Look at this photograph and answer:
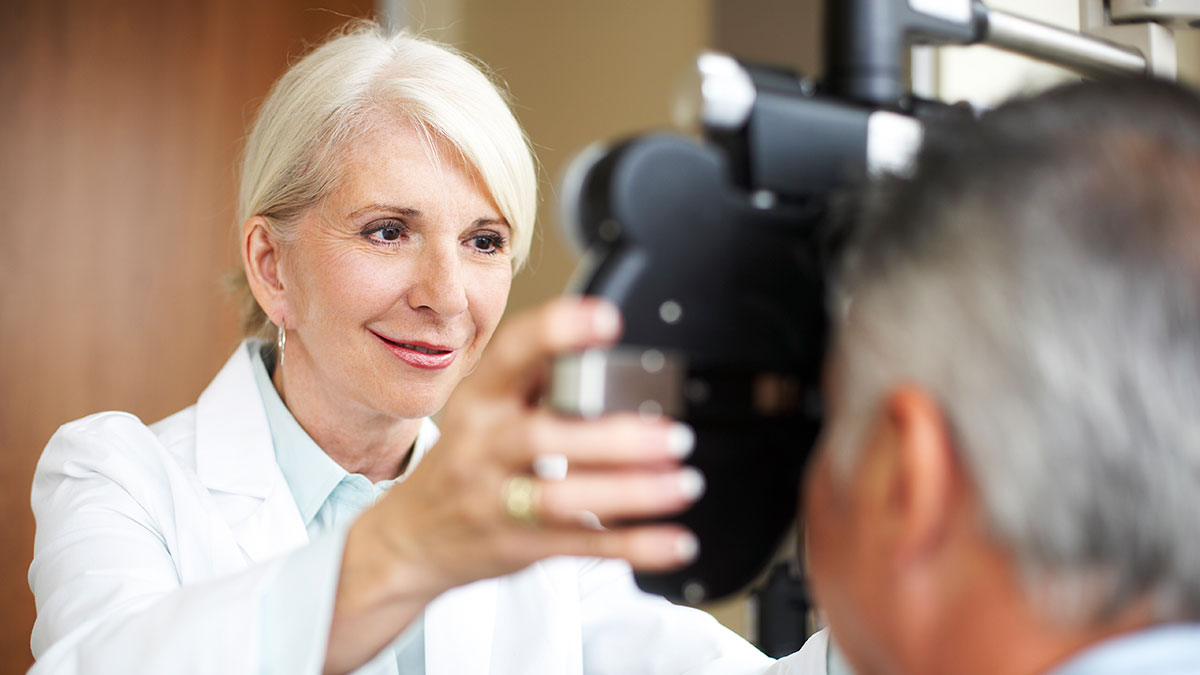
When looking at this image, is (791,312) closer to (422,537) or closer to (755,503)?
(755,503)

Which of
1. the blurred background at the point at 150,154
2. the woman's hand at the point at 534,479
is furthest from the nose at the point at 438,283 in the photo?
the blurred background at the point at 150,154

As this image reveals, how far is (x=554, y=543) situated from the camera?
500 mm

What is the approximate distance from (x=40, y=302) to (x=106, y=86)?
494mm

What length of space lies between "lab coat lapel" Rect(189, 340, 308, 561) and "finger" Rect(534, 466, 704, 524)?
715mm

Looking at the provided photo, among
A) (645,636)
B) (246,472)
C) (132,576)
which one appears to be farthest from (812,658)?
(246,472)

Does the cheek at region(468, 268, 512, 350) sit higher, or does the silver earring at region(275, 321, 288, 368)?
the cheek at region(468, 268, 512, 350)

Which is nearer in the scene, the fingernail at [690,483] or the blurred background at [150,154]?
the fingernail at [690,483]

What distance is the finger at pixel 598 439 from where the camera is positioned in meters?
0.46

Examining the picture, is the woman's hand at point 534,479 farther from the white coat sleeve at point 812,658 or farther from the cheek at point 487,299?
the cheek at point 487,299

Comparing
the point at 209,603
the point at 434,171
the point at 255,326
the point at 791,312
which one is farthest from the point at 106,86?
the point at 791,312

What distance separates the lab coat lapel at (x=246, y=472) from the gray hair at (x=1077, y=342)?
824 mm

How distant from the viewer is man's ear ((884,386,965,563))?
450mm

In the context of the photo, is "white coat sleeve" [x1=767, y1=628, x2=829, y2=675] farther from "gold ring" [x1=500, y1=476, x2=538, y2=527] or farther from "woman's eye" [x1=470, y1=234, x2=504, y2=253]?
"woman's eye" [x1=470, y1=234, x2=504, y2=253]

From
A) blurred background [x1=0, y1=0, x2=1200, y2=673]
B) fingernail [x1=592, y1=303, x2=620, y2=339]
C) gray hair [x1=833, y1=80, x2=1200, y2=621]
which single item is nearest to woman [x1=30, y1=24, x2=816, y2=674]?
fingernail [x1=592, y1=303, x2=620, y2=339]
